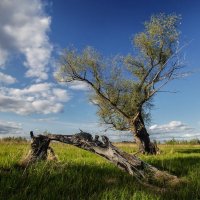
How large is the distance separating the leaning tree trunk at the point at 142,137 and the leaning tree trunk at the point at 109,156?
24.3m

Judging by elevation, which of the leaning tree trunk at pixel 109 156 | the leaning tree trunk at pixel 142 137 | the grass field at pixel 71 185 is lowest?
the grass field at pixel 71 185

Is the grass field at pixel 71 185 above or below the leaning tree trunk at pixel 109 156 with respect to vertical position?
below

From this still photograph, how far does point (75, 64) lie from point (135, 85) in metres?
6.54

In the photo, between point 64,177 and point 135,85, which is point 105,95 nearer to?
point 135,85

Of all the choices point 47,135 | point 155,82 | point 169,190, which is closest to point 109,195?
point 169,190

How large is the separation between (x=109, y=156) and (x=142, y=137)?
83.8 feet

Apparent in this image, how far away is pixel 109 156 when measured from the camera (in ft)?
35.7

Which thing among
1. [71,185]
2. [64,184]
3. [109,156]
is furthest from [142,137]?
[64,184]

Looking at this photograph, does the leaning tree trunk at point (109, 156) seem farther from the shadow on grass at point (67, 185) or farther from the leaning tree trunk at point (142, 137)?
the leaning tree trunk at point (142, 137)

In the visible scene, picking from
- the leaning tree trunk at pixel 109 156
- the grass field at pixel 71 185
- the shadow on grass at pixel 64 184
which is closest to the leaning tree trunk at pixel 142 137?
the grass field at pixel 71 185

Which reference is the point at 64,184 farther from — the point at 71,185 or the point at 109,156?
the point at 109,156

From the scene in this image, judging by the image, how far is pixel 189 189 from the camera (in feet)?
30.7

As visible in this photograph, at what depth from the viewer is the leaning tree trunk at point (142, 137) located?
3525 centimetres

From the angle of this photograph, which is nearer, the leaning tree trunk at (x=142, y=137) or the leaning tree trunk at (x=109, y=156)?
the leaning tree trunk at (x=109, y=156)
